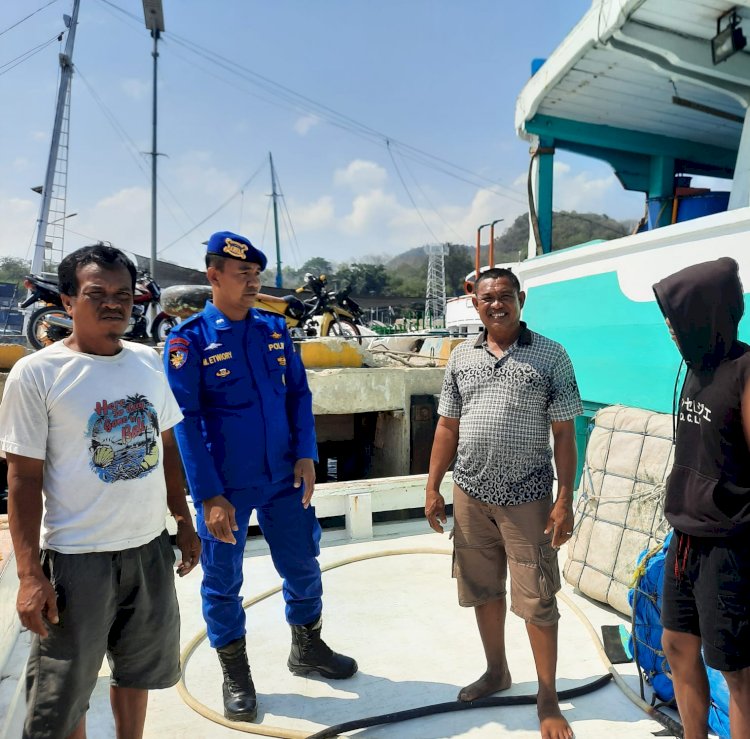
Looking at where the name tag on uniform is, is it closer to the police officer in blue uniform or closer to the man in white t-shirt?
the police officer in blue uniform

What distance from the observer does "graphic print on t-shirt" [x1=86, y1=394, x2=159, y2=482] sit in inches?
59.8

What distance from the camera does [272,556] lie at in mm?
2250

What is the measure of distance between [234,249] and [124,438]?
0.87 meters

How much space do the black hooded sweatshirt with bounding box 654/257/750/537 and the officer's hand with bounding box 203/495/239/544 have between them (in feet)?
4.86

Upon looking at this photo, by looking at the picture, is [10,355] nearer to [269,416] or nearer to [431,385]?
[431,385]

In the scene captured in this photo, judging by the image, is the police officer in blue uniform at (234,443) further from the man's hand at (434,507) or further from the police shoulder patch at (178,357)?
the man's hand at (434,507)

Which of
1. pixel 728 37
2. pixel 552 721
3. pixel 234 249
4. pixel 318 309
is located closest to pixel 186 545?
pixel 234 249

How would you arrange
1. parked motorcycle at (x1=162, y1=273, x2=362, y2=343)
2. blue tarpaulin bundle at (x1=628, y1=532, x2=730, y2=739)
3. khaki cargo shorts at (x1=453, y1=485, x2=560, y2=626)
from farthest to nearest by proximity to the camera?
parked motorcycle at (x1=162, y1=273, x2=362, y2=343) → blue tarpaulin bundle at (x1=628, y1=532, x2=730, y2=739) → khaki cargo shorts at (x1=453, y1=485, x2=560, y2=626)

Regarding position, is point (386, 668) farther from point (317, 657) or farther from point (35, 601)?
point (35, 601)

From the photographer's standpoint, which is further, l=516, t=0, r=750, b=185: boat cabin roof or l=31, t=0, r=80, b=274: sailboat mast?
l=31, t=0, r=80, b=274: sailboat mast

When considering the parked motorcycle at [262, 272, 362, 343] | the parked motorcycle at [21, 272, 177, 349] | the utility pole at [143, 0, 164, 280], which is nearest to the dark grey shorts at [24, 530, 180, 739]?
the parked motorcycle at [21, 272, 177, 349]

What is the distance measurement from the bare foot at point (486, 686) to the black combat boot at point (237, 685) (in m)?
0.82

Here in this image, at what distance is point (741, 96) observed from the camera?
3.94 meters

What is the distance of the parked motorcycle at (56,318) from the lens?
7609 millimetres
